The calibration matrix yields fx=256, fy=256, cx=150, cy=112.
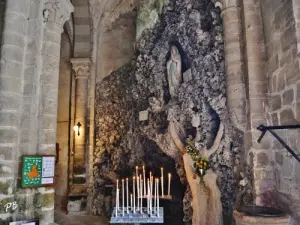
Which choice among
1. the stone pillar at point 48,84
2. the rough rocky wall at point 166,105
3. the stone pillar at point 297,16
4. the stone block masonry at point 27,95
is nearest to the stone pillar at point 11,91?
the stone block masonry at point 27,95

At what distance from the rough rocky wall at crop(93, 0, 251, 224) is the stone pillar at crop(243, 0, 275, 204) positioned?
0.81 ft

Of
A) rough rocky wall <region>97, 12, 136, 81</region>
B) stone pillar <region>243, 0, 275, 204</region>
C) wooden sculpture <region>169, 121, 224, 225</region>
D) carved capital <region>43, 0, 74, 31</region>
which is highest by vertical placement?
rough rocky wall <region>97, 12, 136, 81</region>

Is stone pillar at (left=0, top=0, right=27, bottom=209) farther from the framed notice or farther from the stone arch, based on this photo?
the stone arch

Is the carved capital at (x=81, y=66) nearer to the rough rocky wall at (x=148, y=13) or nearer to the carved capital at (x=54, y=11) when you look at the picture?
the rough rocky wall at (x=148, y=13)

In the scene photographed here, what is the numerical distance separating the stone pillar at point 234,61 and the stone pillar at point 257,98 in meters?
0.16

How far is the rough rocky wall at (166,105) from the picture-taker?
411cm

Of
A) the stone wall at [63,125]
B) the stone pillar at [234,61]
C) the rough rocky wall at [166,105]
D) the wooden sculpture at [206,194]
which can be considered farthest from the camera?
the stone wall at [63,125]

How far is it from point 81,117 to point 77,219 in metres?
2.68

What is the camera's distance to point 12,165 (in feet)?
10.4

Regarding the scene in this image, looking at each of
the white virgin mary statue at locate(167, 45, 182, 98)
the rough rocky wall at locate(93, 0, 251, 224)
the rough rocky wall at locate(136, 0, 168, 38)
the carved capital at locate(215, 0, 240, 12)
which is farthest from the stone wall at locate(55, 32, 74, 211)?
the carved capital at locate(215, 0, 240, 12)

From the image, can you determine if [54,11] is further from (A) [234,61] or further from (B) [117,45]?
(B) [117,45]

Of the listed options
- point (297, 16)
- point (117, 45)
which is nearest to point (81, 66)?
point (117, 45)

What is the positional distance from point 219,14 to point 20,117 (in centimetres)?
→ 350

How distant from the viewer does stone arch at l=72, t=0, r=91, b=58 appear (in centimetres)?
745
